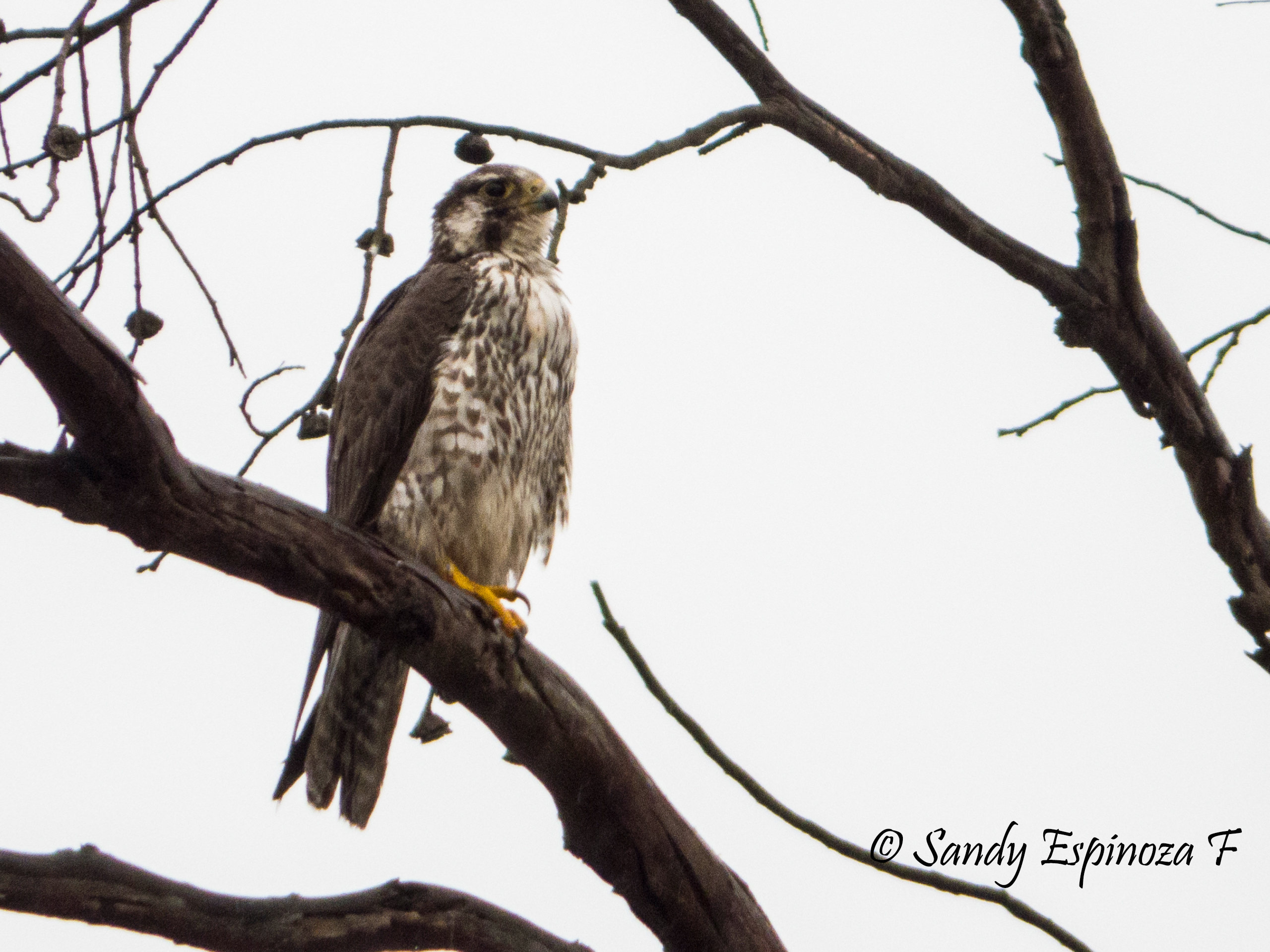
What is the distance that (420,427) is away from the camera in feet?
11.6

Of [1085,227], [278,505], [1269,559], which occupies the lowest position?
[278,505]

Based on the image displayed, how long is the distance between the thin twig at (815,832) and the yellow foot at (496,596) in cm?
41

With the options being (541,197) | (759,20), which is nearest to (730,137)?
(759,20)

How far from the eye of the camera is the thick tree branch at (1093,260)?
8.37 feet

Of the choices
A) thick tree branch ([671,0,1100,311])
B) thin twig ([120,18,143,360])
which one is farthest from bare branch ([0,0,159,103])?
thick tree branch ([671,0,1100,311])

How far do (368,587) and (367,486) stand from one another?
1.37 meters

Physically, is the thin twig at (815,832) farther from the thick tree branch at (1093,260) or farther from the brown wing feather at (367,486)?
the brown wing feather at (367,486)

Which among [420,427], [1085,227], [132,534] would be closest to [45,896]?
[132,534]

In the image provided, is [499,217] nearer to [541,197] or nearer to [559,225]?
[541,197]

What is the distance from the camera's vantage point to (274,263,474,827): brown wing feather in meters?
3.32

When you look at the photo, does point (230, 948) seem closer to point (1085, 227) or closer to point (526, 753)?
point (526, 753)

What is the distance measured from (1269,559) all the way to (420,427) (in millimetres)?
2098

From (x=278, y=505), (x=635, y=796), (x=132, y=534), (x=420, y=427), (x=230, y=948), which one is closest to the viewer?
(x=132, y=534)

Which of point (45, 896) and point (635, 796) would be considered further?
point (635, 796)
